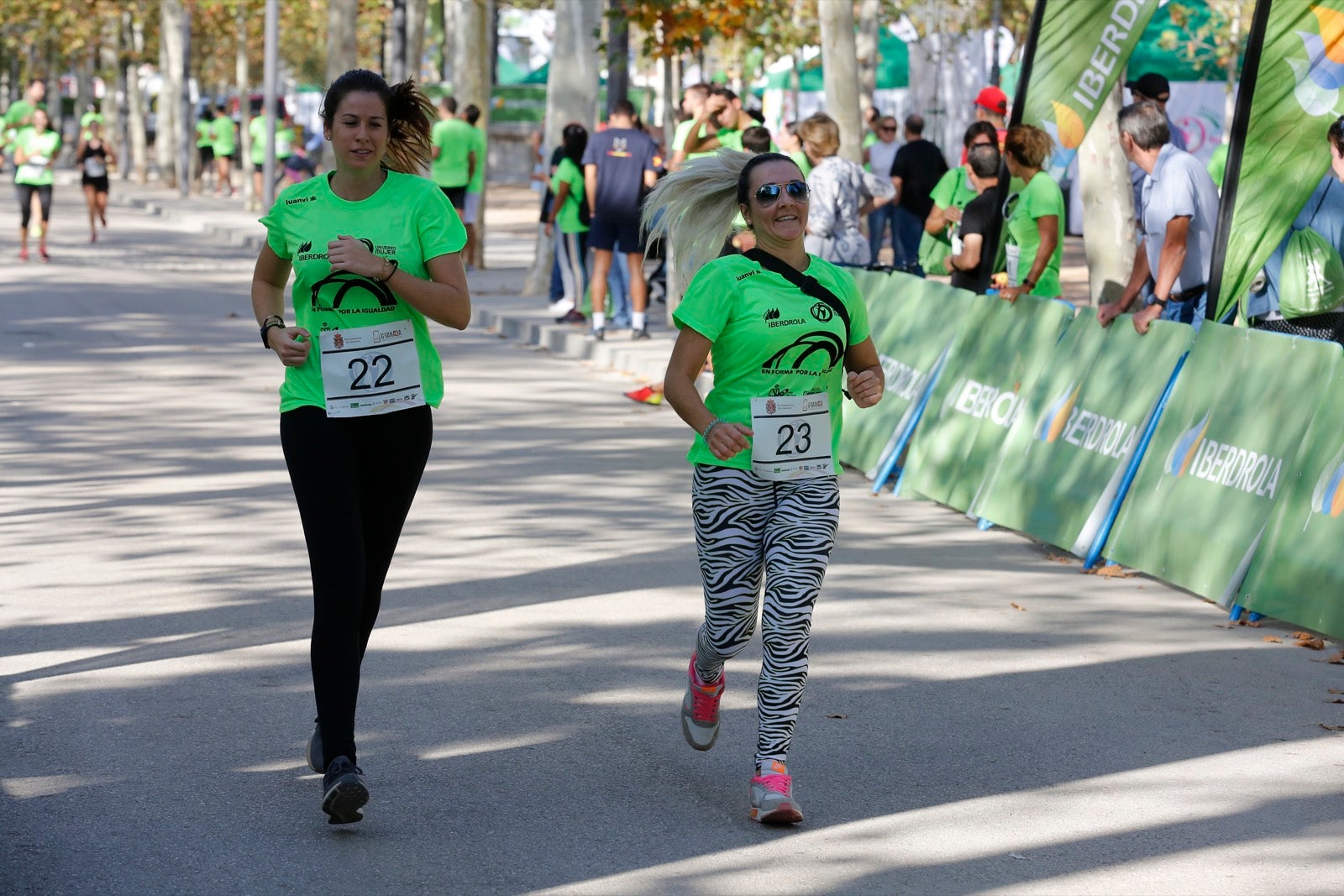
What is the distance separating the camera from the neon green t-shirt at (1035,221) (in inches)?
420

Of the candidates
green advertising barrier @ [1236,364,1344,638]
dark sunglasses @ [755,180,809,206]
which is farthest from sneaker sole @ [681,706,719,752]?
green advertising barrier @ [1236,364,1344,638]

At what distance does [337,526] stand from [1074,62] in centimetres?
730

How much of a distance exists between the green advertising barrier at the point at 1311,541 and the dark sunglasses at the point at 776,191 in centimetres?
304

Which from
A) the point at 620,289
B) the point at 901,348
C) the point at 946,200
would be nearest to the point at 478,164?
the point at 620,289

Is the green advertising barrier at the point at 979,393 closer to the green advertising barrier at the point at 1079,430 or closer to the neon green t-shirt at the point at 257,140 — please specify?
the green advertising barrier at the point at 1079,430

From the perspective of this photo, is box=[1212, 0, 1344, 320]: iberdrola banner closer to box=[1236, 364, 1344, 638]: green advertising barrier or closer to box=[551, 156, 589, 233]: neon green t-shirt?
box=[1236, 364, 1344, 638]: green advertising barrier

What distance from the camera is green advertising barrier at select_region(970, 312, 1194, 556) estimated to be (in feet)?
28.6

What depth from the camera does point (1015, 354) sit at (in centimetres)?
997

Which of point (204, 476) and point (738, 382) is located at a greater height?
point (738, 382)

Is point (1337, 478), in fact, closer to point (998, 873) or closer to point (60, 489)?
point (998, 873)

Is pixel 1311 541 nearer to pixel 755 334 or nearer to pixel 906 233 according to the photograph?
pixel 755 334

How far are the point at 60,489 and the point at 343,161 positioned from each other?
5.50 metres

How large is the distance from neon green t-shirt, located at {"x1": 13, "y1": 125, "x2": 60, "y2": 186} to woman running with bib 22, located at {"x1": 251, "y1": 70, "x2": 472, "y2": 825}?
1867cm

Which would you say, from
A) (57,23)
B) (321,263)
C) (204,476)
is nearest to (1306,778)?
→ (321,263)
